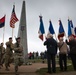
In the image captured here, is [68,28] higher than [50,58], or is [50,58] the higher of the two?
[68,28]

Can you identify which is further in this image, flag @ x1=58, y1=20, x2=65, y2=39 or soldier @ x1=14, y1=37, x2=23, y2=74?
flag @ x1=58, y1=20, x2=65, y2=39

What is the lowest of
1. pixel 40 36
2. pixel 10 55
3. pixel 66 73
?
pixel 66 73

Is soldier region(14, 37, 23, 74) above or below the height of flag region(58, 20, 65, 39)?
below

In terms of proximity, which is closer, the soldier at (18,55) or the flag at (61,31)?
the soldier at (18,55)

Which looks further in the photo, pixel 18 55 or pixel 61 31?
pixel 61 31

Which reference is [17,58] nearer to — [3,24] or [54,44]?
[54,44]

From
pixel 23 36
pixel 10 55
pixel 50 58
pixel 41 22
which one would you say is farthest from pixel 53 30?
pixel 50 58

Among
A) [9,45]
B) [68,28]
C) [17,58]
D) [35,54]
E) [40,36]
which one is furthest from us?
[35,54]

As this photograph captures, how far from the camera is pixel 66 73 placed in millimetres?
13867

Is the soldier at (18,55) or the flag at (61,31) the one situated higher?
the flag at (61,31)

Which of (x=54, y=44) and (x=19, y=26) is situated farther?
(x=19, y=26)

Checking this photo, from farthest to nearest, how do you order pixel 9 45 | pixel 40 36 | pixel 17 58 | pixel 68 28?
pixel 68 28 < pixel 40 36 < pixel 9 45 < pixel 17 58

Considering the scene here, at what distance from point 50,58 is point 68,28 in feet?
33.1

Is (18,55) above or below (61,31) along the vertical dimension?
below
